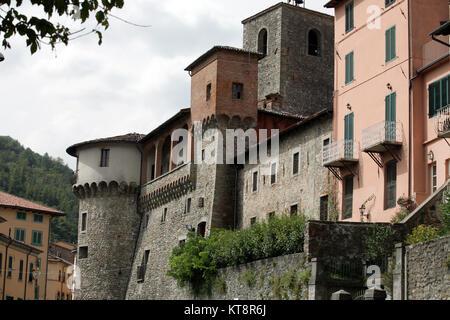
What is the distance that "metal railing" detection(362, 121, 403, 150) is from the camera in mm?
30875

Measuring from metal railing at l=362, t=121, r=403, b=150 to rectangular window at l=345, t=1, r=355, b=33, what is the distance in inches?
207

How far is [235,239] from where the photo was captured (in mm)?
35094

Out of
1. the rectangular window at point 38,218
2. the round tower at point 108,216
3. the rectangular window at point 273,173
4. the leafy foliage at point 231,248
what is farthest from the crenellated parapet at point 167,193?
the rectangular window at point 38,218

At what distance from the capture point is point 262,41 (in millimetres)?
60125

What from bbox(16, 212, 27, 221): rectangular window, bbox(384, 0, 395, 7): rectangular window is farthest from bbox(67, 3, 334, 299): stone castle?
bbox(16, 212, 27, 221): rectangular window

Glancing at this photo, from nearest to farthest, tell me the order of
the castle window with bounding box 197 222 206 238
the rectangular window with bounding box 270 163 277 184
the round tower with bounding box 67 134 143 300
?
the rectangular window with bounding box 270 163 277 184, the castle window with bounding box 197 222 206 238, the round tower with bounding box 67 134 143 300

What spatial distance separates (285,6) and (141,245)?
760 inches

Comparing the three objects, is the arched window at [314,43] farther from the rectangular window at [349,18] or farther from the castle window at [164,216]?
the rectangular window at [349,18]

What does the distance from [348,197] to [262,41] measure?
27830 millimetres

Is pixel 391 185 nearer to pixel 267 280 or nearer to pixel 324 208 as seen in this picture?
pixel 324 208

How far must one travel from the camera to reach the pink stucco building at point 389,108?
1169 inches

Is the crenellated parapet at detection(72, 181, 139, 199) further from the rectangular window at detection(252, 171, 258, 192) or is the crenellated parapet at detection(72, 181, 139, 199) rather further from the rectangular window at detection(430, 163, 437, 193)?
the rectangular window at detection(430, 163, 437, 193)

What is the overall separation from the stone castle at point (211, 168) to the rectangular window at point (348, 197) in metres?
1.61

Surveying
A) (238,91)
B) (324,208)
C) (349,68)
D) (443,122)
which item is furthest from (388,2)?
(238,91)
